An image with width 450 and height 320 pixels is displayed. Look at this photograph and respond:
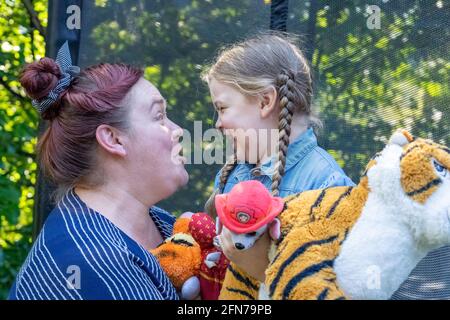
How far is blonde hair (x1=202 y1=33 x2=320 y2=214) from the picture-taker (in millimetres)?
2059

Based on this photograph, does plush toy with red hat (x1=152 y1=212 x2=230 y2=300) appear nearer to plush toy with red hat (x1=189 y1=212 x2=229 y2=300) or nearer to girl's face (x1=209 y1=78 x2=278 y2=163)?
plush toy with red hat (x1=189 y1=212 x2=229 y2=300)

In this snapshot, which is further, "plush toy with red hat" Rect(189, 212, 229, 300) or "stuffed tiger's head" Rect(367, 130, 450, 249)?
"plush toy with red hat" Rect(189, 212, 229, 300)

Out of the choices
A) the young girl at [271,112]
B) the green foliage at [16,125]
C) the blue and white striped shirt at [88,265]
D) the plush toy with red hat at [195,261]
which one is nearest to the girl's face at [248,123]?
the young girl at [271,112]

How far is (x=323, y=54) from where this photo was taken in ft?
8.32

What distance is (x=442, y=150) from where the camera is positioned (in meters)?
1.48

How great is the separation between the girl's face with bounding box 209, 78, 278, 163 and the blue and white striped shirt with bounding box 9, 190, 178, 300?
43cm

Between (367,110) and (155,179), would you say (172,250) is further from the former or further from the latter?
(367,110)

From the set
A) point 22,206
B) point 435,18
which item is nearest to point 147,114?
point 435,18

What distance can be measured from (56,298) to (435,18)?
1474 mm

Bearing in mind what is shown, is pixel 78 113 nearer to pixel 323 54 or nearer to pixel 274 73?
pixel 274 73

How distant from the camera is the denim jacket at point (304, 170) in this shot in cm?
197

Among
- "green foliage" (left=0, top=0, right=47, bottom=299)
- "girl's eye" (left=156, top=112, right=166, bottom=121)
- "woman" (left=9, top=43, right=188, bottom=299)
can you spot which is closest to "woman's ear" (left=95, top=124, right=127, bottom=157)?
"woman" (left=9, top=43, right=188, bottom=299)

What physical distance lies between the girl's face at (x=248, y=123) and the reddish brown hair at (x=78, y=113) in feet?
0.92

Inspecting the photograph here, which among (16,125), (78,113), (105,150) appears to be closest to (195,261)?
(105,150)
